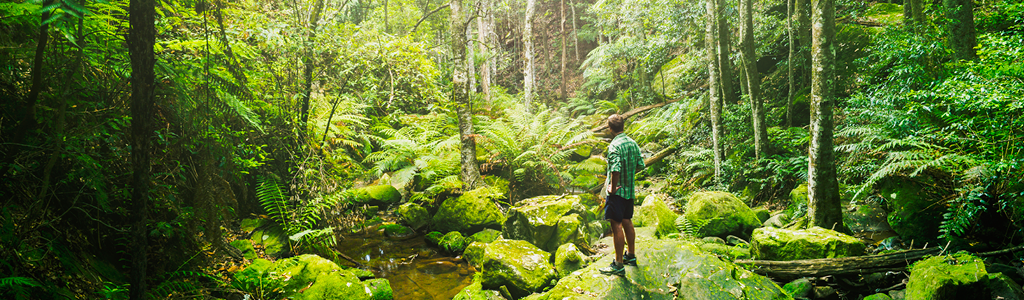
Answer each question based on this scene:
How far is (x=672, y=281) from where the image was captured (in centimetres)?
370

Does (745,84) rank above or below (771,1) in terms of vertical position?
below

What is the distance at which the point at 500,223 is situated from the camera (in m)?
6.68

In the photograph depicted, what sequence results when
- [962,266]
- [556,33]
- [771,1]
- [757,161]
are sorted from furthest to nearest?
[556,33] < [771,1] < [757,161] < [962,266]

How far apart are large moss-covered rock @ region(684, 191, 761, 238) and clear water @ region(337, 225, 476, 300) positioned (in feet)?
10.9

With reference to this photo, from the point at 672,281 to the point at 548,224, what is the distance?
2250 mm

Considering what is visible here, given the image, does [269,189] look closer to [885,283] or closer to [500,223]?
[500,223]

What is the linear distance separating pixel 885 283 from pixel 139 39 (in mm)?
5916

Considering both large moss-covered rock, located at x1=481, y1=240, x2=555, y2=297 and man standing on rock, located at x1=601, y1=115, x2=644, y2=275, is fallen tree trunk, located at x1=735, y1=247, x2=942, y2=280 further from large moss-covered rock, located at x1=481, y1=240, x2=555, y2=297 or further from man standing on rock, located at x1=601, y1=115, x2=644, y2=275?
large moss-covered rock, located at x1=481, y1=240, x2=555, y2=297

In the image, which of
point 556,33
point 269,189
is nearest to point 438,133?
point 269,189

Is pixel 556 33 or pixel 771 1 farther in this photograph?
pixel 556 33

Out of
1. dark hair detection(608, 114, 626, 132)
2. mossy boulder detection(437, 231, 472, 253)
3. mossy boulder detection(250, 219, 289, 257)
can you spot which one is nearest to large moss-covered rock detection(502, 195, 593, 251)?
mossy boulder detection(437, 231, 472, 253)

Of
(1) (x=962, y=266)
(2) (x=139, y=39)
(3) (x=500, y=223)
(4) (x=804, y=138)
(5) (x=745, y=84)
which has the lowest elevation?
(3) (x=500, y=223)

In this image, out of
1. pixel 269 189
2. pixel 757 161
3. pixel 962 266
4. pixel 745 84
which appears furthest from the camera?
pixel 745 84

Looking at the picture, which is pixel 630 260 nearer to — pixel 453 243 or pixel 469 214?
pixel 453 243
